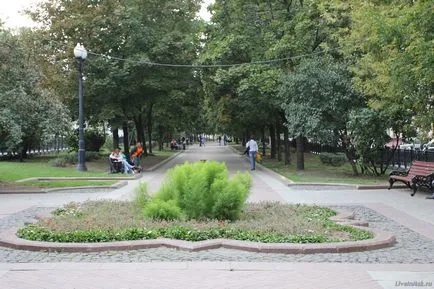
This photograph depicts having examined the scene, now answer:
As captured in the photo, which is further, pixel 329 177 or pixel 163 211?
pixel 329 177

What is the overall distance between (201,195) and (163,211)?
0.74 meters

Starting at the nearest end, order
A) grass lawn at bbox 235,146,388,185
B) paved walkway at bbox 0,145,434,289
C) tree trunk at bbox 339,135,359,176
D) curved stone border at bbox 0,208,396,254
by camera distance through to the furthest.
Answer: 1. paved walkway at bbox 0,145,434,289
2. curved stone border at bbox 0,208,396,254
3. grass lawn at bbox 235,146,388,185
4. tree trunk at bbox 339,135,359,176

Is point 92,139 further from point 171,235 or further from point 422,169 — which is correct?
point 171,235

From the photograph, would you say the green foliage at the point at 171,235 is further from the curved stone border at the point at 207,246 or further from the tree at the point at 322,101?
the tree at the point at 322,101

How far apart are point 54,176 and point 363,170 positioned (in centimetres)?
1302

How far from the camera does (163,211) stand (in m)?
10.2

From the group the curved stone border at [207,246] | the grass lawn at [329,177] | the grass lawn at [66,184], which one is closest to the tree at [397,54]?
the grass lawn at [329,177]

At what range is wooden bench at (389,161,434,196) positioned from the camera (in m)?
16.4

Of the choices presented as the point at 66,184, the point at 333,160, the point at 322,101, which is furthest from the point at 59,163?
the point at 333,160

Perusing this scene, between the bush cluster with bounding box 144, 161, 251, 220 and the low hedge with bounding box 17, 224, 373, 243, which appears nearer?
the low hedge with bounding box 17, 224, 373, 243

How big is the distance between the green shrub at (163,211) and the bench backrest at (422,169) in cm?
942

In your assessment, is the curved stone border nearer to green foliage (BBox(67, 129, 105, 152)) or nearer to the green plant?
the green plant

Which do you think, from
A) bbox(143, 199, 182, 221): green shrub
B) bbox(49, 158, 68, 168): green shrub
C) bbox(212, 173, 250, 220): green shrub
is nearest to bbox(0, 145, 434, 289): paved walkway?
bbox(143, 199, 182, 221): green shrub

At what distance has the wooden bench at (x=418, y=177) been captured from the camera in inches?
647
